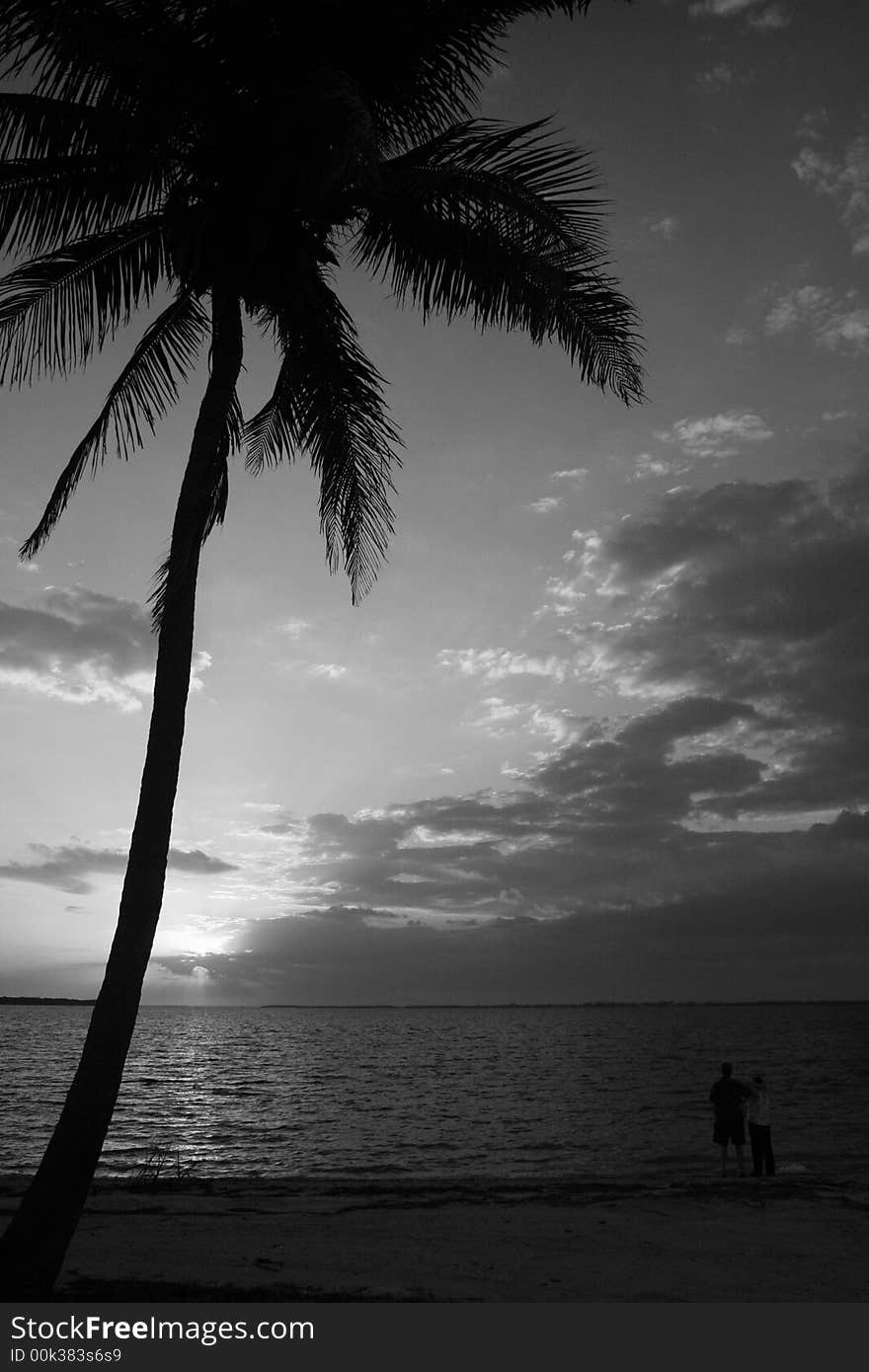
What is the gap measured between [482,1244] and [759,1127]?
8.39 meters

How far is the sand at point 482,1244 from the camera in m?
8.41

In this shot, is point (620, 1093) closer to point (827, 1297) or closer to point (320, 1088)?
point (320, 1088)

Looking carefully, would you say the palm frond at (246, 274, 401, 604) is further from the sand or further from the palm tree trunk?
the sand

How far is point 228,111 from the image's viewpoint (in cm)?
A: 814

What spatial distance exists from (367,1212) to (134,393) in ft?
40.1

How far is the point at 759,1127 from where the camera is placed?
16.8 meters

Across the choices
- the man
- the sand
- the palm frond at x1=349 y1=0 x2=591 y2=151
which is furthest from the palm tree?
the man

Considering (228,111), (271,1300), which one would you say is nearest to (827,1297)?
(271,1300)

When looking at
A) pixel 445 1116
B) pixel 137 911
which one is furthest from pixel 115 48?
pixel 445 1116

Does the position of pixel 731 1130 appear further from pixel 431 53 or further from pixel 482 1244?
pixel 431 53

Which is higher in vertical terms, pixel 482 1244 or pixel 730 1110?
pixel 730 1110

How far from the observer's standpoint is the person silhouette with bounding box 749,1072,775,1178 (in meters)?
16.6

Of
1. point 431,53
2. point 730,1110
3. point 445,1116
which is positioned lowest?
point 445,1116

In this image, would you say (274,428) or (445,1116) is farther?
(445,1116)
